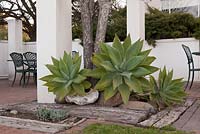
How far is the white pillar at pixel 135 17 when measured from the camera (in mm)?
7523

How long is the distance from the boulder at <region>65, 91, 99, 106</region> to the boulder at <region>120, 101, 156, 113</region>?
455mm

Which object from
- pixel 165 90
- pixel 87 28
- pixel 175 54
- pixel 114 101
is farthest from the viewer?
pixel 175 54

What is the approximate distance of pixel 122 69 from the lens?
14.5 ft

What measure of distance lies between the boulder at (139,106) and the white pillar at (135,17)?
305 centimetres

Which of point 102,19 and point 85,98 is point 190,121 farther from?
point 102,19

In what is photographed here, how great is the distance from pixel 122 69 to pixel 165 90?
38.7 inches

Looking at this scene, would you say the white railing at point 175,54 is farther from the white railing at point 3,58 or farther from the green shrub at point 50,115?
the green shrub at point 50,115

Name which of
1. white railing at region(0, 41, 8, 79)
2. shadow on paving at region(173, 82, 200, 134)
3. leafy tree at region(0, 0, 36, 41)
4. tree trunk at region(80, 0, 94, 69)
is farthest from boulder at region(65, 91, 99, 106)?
leafy tree at region(0, 0, 36, 41)

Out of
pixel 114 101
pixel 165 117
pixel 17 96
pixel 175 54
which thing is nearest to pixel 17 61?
pixel 17 96

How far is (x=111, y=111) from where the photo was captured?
173 inches

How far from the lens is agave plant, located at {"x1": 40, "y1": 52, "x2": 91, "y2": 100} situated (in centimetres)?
473

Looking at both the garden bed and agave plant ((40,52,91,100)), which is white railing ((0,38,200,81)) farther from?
the garden bed

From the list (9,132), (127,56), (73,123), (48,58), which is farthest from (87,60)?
(9,132)

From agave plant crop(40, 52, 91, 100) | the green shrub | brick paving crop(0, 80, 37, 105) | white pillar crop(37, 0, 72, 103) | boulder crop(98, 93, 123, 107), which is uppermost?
white pillar crop(37, 0, 72, 103)
